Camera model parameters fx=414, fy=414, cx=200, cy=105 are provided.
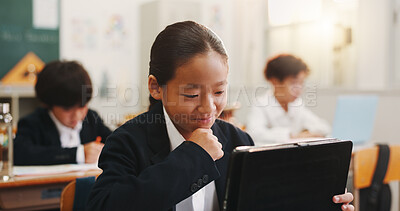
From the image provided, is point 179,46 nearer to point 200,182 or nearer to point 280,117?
point 200,182

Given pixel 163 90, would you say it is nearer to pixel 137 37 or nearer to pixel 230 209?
pixel 230 209

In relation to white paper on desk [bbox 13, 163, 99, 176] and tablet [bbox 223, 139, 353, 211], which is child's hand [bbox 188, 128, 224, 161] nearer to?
tablet [bbox 223, 139, 353, 211]

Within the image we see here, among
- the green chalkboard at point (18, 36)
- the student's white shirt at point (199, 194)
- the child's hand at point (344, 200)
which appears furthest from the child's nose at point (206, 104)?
the green chalkboard at point (18, 36)

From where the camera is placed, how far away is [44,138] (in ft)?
6.62

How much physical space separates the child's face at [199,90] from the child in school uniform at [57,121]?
1.06m

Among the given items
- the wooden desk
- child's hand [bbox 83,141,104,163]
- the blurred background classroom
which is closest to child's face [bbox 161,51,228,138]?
the wooden desk

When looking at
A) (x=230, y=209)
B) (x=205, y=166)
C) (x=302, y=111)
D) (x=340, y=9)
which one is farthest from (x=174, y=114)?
(x=340, y=9)

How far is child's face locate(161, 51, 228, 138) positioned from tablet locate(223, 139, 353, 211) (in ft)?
0.73

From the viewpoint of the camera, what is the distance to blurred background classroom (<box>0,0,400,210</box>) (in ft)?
12.8

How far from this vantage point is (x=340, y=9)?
4328 mm

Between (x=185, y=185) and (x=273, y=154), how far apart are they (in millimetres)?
195

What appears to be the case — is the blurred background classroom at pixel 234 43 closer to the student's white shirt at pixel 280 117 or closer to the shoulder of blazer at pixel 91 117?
the student's white shirt at pixel 280 117

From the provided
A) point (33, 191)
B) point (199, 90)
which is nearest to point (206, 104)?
point (199, 90)

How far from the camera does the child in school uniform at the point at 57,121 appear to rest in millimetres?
1851
